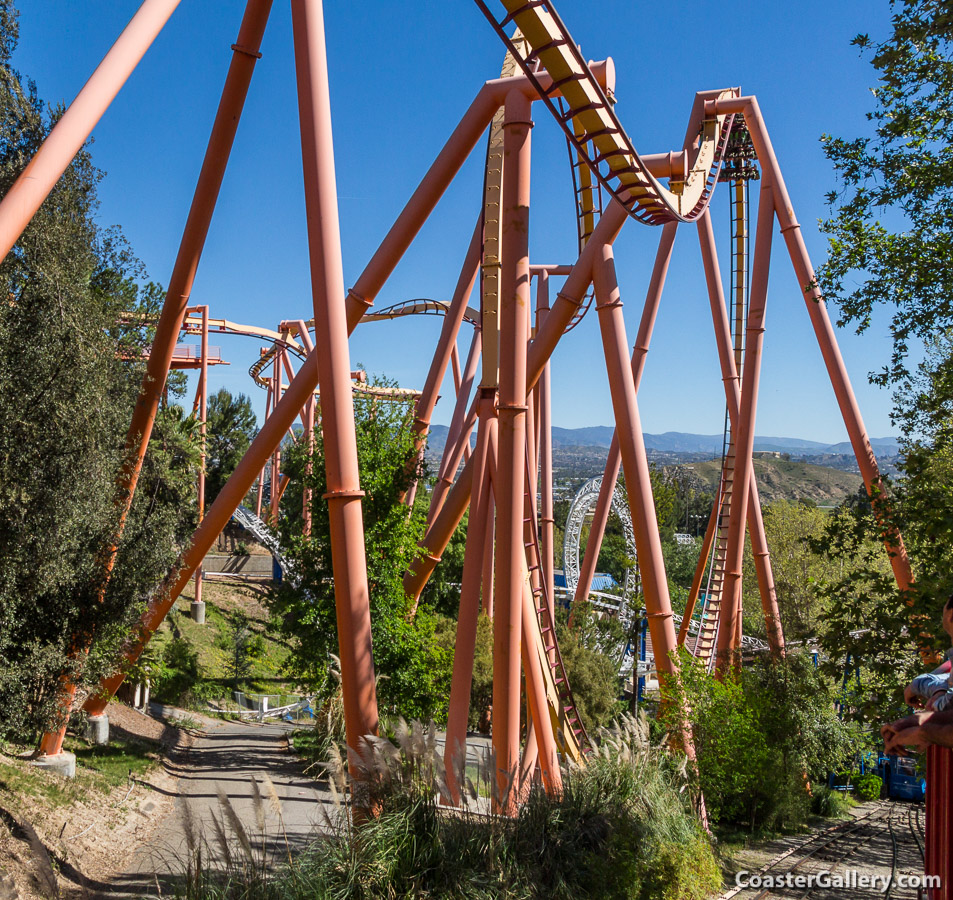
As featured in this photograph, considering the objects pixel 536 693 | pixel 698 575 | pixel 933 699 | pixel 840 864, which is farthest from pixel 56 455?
pixel 698 575

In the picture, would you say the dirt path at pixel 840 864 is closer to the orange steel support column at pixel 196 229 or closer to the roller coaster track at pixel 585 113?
the roller coaster track at pixel 585 113

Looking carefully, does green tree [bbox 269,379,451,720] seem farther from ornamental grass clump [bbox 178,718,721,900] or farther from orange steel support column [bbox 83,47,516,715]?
ornamental grass clump [bbox 178,718,721,900]

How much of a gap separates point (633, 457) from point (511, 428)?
208cm

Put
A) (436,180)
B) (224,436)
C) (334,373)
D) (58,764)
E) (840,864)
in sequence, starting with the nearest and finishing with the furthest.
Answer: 1. (334,373)
2. (436,180)
3. (840,864)
4. (58,764)
5. (224,436)

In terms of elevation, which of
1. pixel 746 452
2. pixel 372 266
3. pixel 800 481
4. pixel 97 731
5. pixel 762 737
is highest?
pixel 800 481

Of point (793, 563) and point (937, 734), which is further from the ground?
point (937, 734)

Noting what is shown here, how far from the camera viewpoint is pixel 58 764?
9562 mm

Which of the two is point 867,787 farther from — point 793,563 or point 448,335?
point 793,563

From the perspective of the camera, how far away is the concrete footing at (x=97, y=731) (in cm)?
1179

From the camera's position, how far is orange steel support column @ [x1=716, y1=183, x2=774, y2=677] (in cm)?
1292

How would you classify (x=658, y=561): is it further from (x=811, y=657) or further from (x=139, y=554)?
(x=139, y=554)

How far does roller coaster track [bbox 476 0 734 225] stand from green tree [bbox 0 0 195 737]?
4.98 m

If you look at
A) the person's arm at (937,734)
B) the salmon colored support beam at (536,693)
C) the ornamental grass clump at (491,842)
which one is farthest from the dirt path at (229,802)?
the person's arm at (937,734)

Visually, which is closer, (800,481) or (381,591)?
(381,591)
